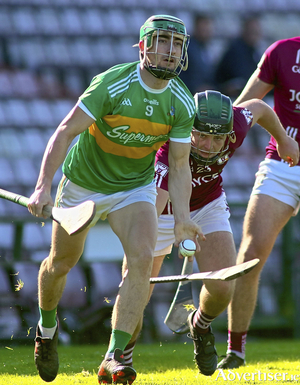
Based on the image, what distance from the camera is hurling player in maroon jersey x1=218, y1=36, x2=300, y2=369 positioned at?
14.8 ft

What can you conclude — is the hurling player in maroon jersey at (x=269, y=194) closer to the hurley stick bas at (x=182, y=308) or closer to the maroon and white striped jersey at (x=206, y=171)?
the hurley stick bas at (x=182, y=308)

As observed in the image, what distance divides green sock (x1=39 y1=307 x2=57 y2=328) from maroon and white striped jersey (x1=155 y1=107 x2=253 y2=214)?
1.04 metres

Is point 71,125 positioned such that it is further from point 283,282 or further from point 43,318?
point 283,282

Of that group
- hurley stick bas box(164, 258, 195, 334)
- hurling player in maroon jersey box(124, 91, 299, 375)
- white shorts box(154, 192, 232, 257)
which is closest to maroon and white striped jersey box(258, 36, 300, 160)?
hurling player in maroon jersey box(124, 91, 299, 375)

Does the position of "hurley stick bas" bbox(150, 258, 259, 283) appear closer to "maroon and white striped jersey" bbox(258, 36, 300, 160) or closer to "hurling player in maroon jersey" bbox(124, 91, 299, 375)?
"hurling player in maroon jersey" bbox(124, 91, 299, 375)

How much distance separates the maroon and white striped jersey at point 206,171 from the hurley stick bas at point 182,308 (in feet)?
1.83

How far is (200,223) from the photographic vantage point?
4.24 meters

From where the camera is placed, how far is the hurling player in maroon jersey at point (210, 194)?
13.0ft

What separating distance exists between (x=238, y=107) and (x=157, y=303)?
2.56 m

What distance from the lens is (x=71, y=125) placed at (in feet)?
10.7

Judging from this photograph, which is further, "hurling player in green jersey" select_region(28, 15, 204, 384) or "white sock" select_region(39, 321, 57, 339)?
"white sock" select_region(39, 321, 57, 339)

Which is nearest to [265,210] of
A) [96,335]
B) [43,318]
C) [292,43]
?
[292,43]

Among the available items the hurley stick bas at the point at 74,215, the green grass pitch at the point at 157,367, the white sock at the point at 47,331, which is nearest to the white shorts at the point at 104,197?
the hurley stick bas at the point at 74,215

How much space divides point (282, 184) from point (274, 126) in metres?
0.46
